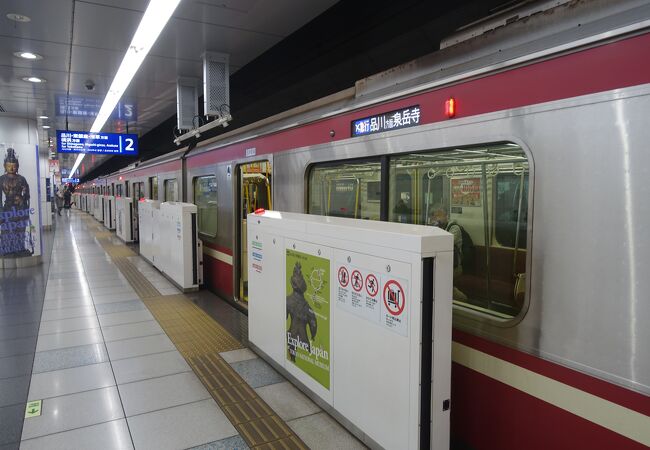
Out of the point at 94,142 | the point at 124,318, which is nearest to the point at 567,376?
the point at 124,318

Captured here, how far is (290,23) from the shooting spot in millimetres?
4504

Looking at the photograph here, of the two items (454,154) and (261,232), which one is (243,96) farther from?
(454,154)

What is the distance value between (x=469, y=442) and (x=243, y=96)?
551cm

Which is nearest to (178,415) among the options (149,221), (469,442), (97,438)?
(97,438)

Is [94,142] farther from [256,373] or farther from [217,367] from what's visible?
[256,373]

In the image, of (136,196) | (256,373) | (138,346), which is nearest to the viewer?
(256,373)

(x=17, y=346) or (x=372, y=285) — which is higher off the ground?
(x=372, y=285)

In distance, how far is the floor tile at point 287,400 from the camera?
3.07 meters

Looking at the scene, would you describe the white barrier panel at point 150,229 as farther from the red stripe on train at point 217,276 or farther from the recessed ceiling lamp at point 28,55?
the recessed ceiling lamp at point 28,55

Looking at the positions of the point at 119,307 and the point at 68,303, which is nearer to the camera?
the point at 119,307

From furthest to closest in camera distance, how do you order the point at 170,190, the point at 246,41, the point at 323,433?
the point at 170,190 → the point at 246,41 → the point at 323,433

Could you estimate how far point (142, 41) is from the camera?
452 centimetres

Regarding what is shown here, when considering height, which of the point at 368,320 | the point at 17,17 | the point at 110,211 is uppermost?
the point at 17,17

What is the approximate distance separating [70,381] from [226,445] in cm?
174
